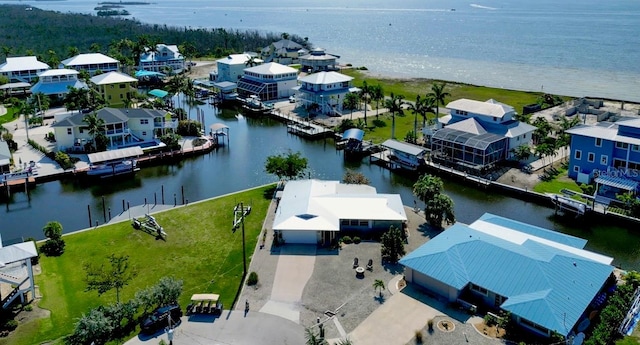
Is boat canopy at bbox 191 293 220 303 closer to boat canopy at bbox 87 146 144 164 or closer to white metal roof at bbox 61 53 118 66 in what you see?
boat canopy at bbox 87 146 144 164

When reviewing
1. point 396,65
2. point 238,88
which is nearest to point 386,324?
point 238,88

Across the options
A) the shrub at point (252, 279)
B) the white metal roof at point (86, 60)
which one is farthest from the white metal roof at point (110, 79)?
the shrub at point (252, 279)

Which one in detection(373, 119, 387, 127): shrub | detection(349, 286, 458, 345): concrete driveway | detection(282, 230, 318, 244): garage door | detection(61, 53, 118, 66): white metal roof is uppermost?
detection(61, 53, 118, 66): white metal roof

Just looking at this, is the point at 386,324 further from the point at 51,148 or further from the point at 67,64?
the point at 67,64

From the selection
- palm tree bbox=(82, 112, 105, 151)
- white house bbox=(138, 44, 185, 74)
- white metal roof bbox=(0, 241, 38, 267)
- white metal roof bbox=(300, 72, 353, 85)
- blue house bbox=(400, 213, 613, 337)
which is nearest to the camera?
blue house bbox=(400, 213, 613, 337)

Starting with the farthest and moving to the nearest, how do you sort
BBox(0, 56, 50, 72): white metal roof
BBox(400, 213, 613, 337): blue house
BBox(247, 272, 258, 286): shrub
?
BBox(0, 56, 50, 72): white metal roof
BBox(247, 272, 258, 286): shrub
BBox(400, 213, 613, 337): blue house

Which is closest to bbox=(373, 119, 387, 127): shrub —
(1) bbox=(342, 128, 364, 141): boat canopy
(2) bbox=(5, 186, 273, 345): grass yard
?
(1) bbox=(342, 128, 364, 141): boat canopy

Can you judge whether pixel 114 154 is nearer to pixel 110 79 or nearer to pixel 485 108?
pixel 110 79

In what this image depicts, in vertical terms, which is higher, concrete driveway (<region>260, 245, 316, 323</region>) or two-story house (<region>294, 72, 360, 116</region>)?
two-story house (<region>294, 72, 360, 116</region>)
